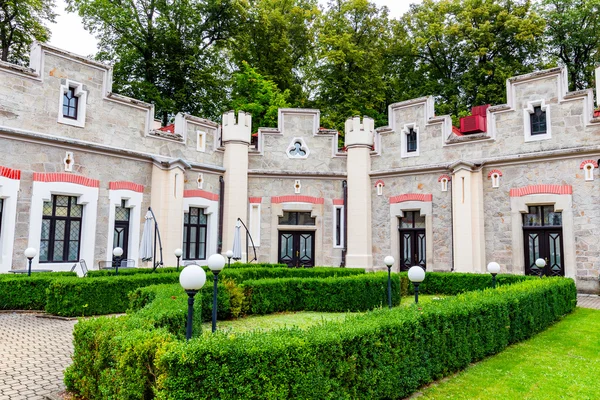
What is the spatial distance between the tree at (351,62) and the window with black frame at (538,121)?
37.1 ft

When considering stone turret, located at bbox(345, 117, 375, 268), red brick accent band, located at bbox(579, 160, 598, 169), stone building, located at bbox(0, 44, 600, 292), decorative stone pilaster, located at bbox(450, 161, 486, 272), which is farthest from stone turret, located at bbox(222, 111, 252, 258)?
red brick accent band, located at bbox(579, 160, 598, 169)

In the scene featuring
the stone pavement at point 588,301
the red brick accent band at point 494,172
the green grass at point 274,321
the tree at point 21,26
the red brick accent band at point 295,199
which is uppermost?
the tree at point 21,26

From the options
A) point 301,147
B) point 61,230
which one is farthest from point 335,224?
point 61,230

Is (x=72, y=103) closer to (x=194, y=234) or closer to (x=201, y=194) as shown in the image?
(x=201, y=194)

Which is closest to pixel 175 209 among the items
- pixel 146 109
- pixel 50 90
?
pixel 146 109

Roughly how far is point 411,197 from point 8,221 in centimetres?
1340

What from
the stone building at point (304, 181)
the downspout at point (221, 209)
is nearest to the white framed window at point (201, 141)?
the stone building at point (304, 181)

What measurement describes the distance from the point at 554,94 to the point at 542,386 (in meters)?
12.1

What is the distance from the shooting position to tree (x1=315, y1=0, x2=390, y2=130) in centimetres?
2527

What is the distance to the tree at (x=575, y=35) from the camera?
24250 millimetres

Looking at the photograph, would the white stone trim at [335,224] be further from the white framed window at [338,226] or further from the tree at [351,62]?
the tree at [351,62]

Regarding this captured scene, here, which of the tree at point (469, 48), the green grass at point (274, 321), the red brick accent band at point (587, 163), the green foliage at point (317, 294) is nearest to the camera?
the green grass at point (274, 321)

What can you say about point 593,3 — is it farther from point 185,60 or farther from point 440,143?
point 185,60

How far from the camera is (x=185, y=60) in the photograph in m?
24.2
